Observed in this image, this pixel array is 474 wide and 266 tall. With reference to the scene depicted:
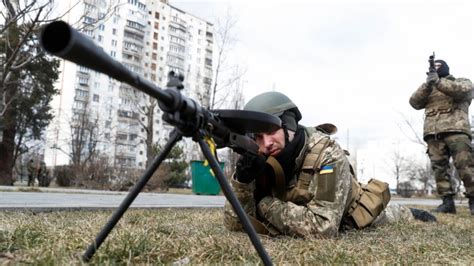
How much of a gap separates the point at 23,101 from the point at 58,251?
2893 centimetres

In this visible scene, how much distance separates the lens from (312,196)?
312cm

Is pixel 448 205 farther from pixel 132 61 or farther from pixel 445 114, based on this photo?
pixel 132 61

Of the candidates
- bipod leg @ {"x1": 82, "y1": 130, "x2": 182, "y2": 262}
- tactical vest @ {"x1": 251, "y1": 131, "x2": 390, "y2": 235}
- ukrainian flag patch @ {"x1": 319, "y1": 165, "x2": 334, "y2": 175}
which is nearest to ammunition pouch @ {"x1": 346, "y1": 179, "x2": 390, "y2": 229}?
tactical vest @ {"x1": 251, "y1": 131, "x2": 390, "y2": 235}

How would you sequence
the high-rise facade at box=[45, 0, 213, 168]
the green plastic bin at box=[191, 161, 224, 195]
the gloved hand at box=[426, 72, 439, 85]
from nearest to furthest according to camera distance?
the gloved hand at box=[426, 72, 439, 85] → the green plastic bin at box=[191, 161, 224, 195] → the high-rise facade at box=[45, 0, 213, 168]

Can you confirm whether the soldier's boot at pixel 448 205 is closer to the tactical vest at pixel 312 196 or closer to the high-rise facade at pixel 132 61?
the tactical vest at pixel 312 196

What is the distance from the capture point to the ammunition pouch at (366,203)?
3.70 metres

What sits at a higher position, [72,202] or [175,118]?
[175,118]

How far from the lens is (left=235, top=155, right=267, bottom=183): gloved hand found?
2.37 metres

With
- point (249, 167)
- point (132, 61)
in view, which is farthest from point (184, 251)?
point (132, 61)

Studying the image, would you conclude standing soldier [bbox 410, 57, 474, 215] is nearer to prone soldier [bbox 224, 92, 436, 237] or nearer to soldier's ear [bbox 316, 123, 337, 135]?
soldier's ear [bbox 316, 123, 337, 135]

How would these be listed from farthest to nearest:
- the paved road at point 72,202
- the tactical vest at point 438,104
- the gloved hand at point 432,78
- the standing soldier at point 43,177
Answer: the standing soldier at point 43,177, the tactical vest at point 438,104, the gloved hand at point 432,78, the paved road at point 72,202

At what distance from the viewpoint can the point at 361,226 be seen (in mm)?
3740

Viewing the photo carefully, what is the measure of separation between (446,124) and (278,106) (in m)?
4.59

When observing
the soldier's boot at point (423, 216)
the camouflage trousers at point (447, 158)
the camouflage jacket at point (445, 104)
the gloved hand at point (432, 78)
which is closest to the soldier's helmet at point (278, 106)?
the soldier's boot at point (423, 216)
